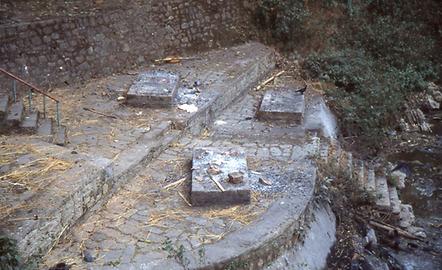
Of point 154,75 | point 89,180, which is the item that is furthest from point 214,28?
point 89,180

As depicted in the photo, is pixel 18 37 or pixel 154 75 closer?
pixel 18 37

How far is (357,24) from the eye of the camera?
1457 centimetres

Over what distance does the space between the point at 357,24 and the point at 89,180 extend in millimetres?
9243

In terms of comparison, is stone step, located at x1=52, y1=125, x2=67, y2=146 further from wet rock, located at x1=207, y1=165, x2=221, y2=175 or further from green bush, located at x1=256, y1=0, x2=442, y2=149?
green bush, located at x1=256, y1=0, x2=442, y2=149

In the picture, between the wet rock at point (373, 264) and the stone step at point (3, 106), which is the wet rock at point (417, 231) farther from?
the stone step at point (3, 106)

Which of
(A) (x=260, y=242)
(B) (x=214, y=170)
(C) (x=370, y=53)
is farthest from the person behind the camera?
(C) (x=370, y=53)

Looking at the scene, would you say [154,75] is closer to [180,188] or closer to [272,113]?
[272,113]

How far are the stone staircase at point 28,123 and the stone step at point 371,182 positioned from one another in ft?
14.5

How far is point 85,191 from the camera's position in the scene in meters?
6.95

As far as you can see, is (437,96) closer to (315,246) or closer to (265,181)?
(265,181)

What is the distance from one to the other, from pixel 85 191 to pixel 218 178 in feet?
5.17

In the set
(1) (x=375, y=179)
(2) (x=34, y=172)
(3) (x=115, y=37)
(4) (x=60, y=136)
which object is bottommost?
(1) (x=375, y=179)

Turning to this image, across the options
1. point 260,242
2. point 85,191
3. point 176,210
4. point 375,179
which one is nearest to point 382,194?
point 375,179

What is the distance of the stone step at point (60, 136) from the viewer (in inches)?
331
